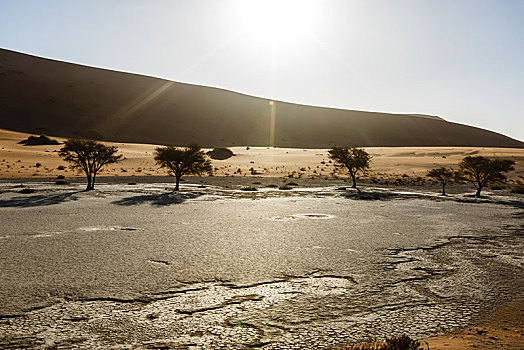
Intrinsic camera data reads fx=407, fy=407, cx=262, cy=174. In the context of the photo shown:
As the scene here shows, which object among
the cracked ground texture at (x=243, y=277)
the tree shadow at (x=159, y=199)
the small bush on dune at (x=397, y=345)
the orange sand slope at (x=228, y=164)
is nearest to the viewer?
the small bush on dune at (x=397, y=345)

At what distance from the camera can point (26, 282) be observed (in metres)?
7.89

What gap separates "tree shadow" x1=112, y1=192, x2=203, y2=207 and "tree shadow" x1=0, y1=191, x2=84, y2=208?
2.97 m

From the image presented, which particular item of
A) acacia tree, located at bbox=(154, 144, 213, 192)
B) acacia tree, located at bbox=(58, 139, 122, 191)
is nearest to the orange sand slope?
acacia tree, located at bbox=(58, 139, 122, 191)

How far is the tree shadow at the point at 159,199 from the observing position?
21.0 meters

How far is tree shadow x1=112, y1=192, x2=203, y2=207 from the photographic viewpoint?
68.8ft

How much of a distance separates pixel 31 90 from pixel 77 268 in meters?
102

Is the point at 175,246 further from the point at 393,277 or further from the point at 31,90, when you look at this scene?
the point at 31,90

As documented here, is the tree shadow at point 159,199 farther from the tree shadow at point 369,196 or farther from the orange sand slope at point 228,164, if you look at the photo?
the orange sand slope at point 228,164

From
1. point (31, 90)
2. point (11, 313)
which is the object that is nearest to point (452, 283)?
point (11, 313)

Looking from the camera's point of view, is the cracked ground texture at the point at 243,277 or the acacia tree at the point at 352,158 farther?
the acacia tree at the point at 352,158

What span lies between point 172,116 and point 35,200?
79.0 m

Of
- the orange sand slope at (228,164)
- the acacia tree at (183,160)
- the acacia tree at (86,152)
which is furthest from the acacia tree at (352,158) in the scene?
the acacia tree at (86,152)

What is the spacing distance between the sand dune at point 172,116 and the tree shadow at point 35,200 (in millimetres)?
56104

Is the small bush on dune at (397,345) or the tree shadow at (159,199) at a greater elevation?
the tree shadow at (159,199)
